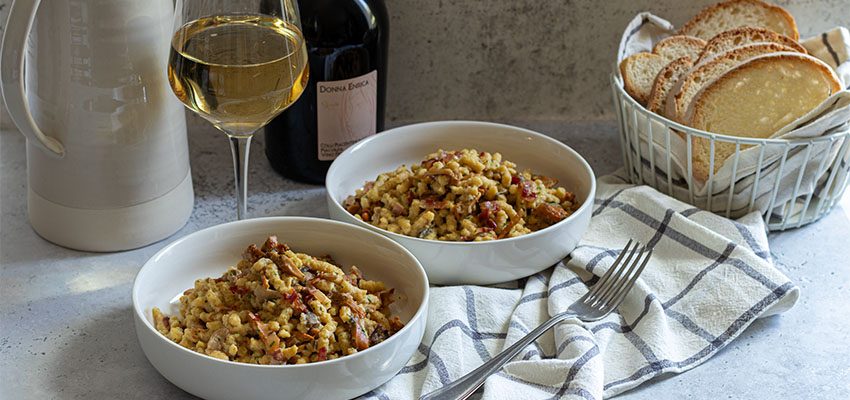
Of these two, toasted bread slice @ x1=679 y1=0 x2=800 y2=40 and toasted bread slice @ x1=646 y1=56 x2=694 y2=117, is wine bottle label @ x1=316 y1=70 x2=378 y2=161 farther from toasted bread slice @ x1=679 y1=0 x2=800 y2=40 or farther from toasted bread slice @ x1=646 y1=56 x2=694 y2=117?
toasted bread slice @ x1=679 y1=0 x2=800 y2=40

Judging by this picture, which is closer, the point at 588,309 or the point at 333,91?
the point at 588,309

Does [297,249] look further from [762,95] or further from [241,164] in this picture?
[762,95]

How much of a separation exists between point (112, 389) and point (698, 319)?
25.5 inches

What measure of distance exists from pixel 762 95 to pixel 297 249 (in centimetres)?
63

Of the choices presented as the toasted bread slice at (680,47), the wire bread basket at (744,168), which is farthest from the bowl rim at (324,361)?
the toasted bread slice at (680,47)

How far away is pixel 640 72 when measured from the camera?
1.39 m

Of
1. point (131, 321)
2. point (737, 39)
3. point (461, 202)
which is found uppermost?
point (737, 39)

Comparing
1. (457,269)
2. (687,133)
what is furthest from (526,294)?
(687,133)

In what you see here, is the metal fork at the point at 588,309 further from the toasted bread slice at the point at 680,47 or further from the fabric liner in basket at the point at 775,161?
the toasted bread slice at the point at 680,47

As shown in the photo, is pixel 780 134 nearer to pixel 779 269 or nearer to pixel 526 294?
pixel 779 269

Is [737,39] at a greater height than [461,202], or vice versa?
[737,39]

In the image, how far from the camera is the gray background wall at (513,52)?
4.94ft

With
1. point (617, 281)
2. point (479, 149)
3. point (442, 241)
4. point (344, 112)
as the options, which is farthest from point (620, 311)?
point (344, 112)

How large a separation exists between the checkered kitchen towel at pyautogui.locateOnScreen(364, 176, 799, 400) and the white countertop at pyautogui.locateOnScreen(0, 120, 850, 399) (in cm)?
3
